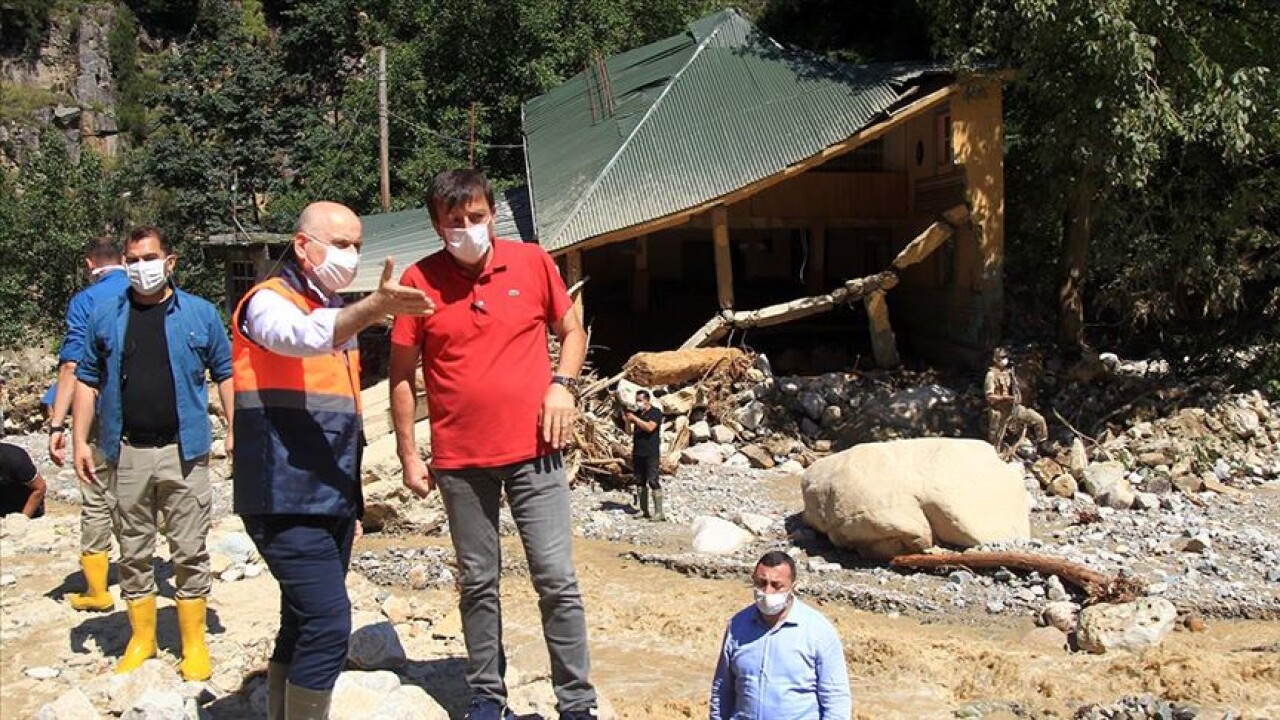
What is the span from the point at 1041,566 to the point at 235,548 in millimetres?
5800

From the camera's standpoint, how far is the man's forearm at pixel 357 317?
10.4 ft

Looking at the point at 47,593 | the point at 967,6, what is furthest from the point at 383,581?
the point at 967,6

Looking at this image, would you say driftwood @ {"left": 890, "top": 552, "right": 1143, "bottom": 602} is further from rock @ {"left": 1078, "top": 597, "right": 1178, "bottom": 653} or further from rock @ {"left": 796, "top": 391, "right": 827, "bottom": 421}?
rock @ {"left": 796, "top": 391, "right": 827, "bottom": 421}

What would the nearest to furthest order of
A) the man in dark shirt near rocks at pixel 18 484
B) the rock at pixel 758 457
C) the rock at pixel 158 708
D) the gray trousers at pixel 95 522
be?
the rock at pixel 158 708 → the gray trousers at pixel 95 522 → the man in dark shirt near rocks at pixel 18 484 → the rock at pixel 758 457

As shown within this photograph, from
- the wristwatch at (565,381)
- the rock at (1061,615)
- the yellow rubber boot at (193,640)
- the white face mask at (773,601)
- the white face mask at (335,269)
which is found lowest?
the rock at (1061,615)

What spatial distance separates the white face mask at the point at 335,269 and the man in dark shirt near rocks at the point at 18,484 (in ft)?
21.6

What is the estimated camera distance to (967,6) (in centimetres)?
1227

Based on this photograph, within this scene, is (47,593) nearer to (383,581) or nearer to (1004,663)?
(383,581)

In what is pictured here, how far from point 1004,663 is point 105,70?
1945 inches

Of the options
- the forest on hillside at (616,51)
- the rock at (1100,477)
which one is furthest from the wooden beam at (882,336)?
the rock at (1100,477)

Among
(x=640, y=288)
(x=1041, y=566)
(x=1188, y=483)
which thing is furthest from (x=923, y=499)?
(x=640, y=288)

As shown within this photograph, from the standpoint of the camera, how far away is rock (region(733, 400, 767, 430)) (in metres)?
12.7

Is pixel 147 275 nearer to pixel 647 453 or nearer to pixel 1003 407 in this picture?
pixel 647 453

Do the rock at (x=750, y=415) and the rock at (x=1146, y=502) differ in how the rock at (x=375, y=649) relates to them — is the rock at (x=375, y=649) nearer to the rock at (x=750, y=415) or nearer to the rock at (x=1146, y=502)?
the rock at (x=1146, y=502)
